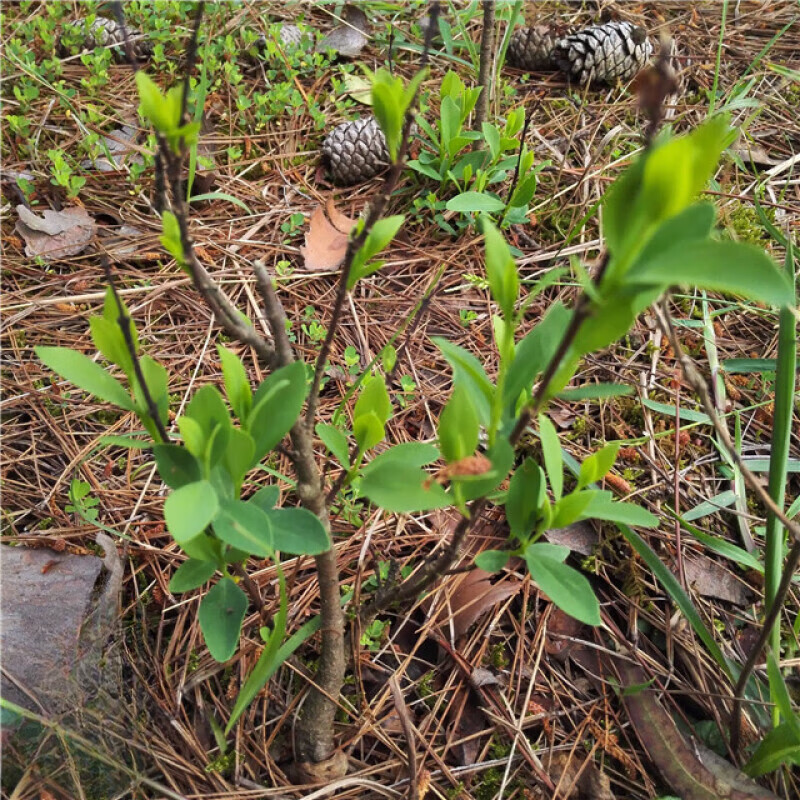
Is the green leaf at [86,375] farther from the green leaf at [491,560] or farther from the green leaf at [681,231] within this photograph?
the green leaf at [681,231]

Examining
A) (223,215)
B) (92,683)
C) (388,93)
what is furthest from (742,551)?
(223,215)

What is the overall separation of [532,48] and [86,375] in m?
2.28

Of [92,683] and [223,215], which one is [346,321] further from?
[92,683]

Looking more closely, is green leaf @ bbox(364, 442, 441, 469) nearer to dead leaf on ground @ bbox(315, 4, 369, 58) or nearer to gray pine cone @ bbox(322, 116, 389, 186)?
gray pine cone @ bbox(322, 116, 389, 186)

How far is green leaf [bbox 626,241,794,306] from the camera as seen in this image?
1.94 feet

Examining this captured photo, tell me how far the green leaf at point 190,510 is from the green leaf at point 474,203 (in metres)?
1.35

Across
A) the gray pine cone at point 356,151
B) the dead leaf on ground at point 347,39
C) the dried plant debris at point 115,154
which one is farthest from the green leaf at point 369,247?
the dead leaf on ground at point 347,39

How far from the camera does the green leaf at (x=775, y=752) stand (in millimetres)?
1112

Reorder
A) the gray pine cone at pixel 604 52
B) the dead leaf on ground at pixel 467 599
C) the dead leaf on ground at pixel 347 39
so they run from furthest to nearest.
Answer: the dead leaf on ground at pixel 347 39, the gray pine cone at pixel 604 52, the dead leaf on ground at pixel 467 599

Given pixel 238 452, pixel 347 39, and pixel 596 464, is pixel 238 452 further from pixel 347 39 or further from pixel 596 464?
pixel 347 39

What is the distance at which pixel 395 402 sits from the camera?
5.67 feet

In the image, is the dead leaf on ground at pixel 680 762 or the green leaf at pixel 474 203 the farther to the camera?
the green leaf at pixel 474 203

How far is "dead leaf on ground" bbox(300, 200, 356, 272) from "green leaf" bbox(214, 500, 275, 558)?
4.10 ft

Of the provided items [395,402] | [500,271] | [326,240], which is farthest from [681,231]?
[326,240]
